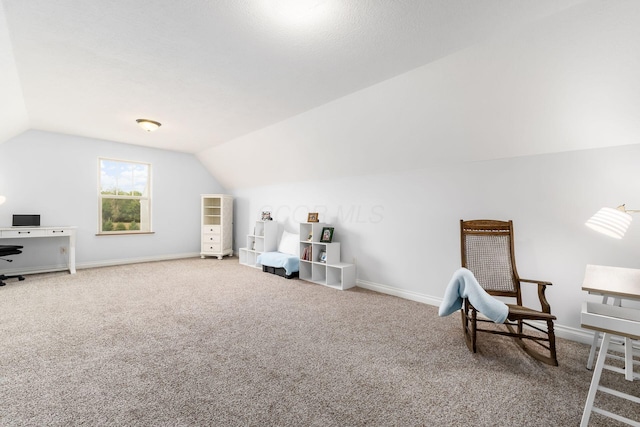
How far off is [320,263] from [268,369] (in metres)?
2.50

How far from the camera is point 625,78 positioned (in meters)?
2.08

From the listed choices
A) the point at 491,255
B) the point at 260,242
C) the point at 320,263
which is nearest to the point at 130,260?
the point at 260,242

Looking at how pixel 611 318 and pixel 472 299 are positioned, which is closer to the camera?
pixel 611 318

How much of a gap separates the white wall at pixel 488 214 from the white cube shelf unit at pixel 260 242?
44.3 inches

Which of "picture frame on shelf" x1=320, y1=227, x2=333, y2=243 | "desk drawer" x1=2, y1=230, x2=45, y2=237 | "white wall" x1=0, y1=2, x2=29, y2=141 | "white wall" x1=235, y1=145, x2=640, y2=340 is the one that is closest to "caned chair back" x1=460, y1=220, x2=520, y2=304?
"white wall" x1=235, y1=145, x2=640, y2=340

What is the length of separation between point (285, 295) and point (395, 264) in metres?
1.59

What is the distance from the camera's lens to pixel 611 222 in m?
2.45

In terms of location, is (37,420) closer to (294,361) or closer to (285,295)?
(294,361)

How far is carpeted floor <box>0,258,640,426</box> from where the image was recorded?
160 cm

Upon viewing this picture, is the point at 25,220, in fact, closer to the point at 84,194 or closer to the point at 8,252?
the point at 8,252

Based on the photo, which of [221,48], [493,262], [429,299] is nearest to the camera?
[221,48]

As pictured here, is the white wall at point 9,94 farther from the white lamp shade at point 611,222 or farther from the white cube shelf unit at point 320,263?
the white lamp shade at point 611,222

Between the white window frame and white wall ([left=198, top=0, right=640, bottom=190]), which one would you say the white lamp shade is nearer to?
white wall ([left=198, top=0, right=640, bottom=190])

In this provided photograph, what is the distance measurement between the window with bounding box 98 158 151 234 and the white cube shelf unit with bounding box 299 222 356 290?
3.74m
